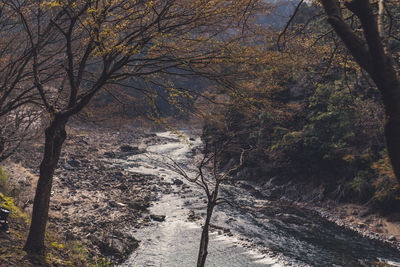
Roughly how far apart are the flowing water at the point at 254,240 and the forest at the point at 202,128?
0.09 meters

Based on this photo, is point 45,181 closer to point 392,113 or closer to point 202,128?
point 392,113

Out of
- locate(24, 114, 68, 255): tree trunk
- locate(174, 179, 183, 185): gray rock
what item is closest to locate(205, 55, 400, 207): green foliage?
locate(174, 179, 183, 185): gray rock

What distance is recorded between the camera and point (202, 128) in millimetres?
17484

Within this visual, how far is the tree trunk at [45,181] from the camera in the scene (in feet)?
21.5

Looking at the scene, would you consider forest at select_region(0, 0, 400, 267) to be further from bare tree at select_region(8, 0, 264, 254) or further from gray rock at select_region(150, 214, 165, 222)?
gray rock at select_region(150, 214, 165, 222)

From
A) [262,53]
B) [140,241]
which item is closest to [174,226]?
[140,241]

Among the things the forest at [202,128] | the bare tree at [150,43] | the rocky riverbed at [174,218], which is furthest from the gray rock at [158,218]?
the bare tree at [150,43]

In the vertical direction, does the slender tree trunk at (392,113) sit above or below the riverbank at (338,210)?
above

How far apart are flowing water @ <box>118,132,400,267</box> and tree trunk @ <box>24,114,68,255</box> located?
3801 mm

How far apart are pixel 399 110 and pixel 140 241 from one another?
10.8m

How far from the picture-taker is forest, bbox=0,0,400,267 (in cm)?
583

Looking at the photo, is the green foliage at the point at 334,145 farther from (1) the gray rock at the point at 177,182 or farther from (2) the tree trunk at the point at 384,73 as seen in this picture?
(2) the tree trunk at the point at 384,73

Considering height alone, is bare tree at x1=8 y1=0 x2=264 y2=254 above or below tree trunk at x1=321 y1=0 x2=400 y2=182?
above

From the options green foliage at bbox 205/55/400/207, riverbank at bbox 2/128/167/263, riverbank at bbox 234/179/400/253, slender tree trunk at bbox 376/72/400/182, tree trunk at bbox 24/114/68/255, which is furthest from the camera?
green foliage at bbox 205/55/400/207
